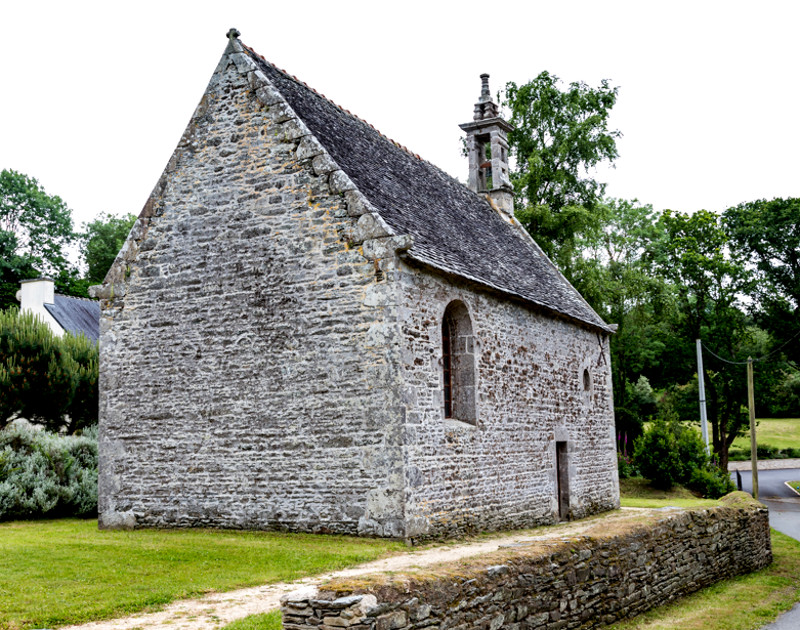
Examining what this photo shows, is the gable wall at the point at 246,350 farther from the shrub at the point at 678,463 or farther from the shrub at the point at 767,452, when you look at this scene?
the shrub at the point at 767,452

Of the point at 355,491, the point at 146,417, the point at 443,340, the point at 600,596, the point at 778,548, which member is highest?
the point at 443,340

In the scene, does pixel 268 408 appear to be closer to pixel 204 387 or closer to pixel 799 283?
pixel 204 387

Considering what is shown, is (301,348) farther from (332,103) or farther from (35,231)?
(35,231)

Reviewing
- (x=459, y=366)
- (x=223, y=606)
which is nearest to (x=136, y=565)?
(x=223, y=606)

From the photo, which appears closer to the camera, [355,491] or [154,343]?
[355,491]

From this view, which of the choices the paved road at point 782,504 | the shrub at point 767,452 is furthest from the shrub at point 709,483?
the shrub at point 767,452

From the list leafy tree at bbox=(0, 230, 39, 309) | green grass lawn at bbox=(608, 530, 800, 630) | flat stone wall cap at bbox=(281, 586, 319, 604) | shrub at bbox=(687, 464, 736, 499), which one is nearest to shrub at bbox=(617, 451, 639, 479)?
shrub at bbox=(687, 464, 736, 499)

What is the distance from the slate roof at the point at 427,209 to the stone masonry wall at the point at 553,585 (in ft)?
17.6

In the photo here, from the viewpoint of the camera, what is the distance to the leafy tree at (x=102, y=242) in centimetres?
A: 4503

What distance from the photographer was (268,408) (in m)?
13.0

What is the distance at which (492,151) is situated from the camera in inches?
955

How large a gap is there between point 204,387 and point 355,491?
3.47 meters

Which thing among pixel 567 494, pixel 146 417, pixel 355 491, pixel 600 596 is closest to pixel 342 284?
pixel 355 491

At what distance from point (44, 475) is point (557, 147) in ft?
77.2
